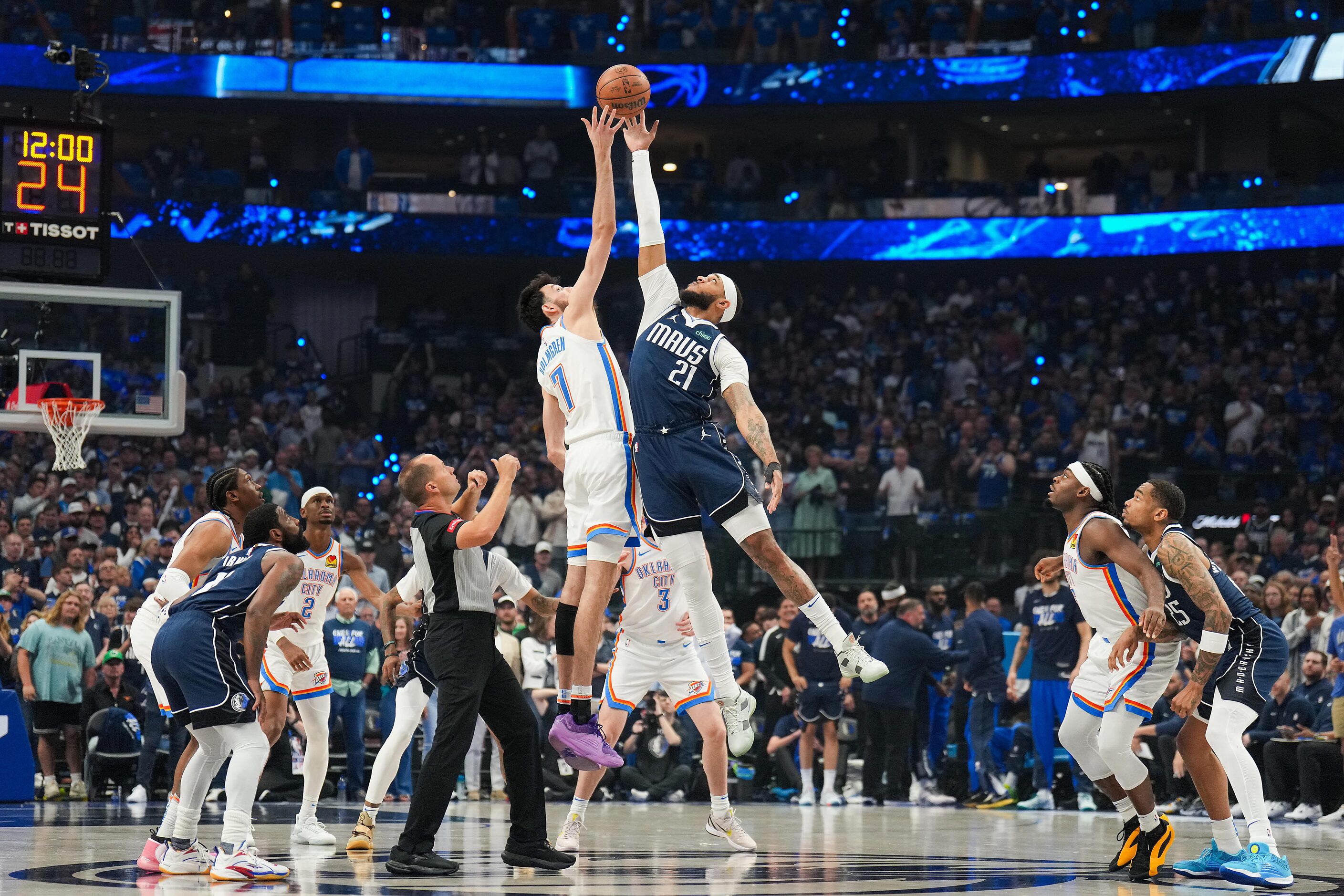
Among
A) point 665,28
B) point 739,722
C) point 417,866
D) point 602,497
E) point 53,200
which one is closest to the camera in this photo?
point 417,866

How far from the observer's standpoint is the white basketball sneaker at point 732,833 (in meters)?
10.6

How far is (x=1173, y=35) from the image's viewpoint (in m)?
30.7

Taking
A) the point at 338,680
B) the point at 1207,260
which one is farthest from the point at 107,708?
the point at 1207,260

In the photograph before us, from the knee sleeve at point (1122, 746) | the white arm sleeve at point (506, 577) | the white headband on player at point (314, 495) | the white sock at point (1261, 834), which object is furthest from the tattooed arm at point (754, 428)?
the white headband on player at point (314, 495)

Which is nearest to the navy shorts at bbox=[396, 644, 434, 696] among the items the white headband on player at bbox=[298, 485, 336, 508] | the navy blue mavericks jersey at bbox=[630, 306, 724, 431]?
the white headband on player at bbox=[298, 485, 336, 508]

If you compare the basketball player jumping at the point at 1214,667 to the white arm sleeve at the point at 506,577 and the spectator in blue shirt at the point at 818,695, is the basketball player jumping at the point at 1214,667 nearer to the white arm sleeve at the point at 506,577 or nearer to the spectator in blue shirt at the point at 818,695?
the white arm sleeve at the point at 506,577

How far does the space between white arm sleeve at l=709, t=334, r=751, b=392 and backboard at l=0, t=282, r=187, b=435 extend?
8803mm

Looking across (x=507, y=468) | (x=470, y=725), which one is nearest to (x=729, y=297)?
(x=507, y=468)

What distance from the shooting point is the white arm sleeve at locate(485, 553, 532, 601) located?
948 cm

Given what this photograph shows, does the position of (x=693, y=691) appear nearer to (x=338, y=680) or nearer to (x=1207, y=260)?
(x=338, y=680)

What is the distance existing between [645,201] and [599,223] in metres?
0.45

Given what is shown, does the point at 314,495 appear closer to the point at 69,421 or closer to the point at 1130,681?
the point at 69,421

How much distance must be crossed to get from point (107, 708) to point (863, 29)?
22.1 metres

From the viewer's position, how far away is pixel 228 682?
907 centimetres
